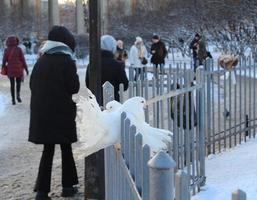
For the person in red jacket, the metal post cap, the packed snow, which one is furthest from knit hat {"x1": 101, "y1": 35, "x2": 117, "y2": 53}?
the person in red jacket

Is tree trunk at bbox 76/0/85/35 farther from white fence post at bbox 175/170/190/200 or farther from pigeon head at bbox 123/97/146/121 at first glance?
white fence post at bbox 175/170/190/200

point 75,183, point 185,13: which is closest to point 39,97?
point 75,183

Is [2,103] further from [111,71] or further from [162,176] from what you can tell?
[162,176]

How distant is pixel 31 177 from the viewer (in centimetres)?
771

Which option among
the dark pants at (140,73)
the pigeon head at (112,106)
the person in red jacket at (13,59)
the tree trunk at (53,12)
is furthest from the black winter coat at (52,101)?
the tree trunk at (53,12)

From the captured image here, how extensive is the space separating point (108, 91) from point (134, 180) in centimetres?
174

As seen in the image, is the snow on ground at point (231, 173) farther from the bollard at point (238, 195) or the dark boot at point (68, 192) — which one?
the bollard at point (238, 195)

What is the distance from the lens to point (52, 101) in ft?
20.4

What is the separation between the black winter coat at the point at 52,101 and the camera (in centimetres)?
618

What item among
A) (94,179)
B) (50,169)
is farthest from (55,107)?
(94,179)

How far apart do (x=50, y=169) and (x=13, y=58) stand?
9.44 m

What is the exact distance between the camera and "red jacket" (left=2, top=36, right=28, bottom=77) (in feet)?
50.3

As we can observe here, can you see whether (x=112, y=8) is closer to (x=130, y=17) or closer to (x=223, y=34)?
(x=130, y=17)

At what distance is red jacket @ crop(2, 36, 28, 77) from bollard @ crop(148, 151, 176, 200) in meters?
13.2
